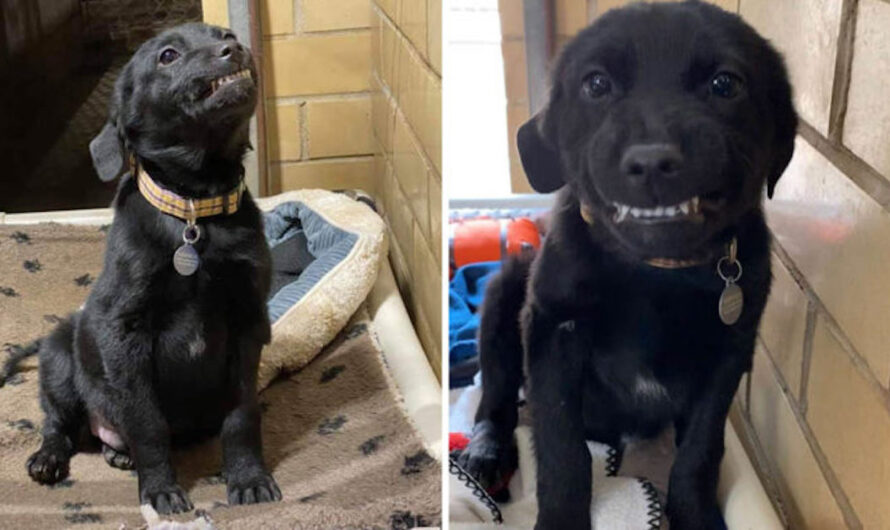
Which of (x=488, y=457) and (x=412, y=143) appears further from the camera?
(x=412, y=143)

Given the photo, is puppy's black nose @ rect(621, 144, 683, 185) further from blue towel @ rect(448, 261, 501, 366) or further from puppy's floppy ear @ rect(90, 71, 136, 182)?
puppy's floppy ear @ rect(90, 71, 136, 182)

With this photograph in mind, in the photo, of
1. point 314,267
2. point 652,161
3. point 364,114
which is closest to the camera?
point 652,161

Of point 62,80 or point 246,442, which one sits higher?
point 62,80

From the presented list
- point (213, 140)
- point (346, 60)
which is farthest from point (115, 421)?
point (346, 60)

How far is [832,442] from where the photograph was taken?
75 centimetres

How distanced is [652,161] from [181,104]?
0.68 m

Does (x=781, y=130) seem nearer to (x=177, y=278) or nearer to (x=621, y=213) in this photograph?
(x=621, y=213)

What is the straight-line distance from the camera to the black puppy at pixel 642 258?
55cm

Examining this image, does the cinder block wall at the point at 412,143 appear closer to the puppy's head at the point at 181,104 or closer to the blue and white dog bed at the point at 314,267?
the blue and white dog bed at the point at 314,267

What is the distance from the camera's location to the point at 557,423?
0.65 meters

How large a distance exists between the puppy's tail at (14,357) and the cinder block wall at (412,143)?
529 mm

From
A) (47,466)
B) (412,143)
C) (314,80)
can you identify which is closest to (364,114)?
(314,80)

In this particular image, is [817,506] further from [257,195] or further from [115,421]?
[257,195]

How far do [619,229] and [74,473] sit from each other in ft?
2.85
